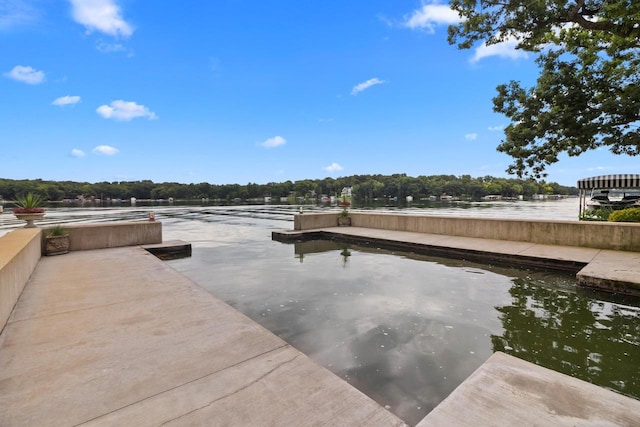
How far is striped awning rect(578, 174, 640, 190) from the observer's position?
1452 centimetres

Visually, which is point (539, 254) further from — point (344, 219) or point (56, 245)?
point (56, 245)

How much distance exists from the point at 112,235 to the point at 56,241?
63.1 inches

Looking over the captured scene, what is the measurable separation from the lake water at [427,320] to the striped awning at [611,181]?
11.6 m

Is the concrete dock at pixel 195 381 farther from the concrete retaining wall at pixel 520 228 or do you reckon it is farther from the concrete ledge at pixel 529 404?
the concrete retaining wall at pixel 520 228

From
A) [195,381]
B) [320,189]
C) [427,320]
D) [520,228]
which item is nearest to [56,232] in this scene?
[195,381]

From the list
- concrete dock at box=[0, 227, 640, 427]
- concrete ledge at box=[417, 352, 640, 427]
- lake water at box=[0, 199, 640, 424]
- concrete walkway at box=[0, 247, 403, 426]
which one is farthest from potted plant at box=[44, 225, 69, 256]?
concrete ledge at box=[417, 352, 640, 427]

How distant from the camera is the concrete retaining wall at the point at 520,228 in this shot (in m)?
8.65

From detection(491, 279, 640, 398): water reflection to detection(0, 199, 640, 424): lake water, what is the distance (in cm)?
1

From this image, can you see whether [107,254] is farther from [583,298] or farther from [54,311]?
[583,298]

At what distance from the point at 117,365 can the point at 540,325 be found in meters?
5.53

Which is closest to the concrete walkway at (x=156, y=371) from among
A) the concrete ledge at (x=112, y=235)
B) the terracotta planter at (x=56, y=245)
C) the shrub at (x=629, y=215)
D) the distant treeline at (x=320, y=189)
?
the terracotta planter at (x=56, y=245)

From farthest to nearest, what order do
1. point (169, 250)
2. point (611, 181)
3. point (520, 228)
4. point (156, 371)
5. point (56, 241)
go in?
point (611, 181) < point (169, 250) < point (520, 228) < point (56, 241) < point (156, 371)

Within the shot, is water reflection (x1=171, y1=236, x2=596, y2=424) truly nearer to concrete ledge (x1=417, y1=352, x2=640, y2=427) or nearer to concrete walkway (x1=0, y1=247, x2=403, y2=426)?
concrete ledge (x1=417, y1=352, x2=640, y2=427)

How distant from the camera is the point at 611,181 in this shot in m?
15.1
